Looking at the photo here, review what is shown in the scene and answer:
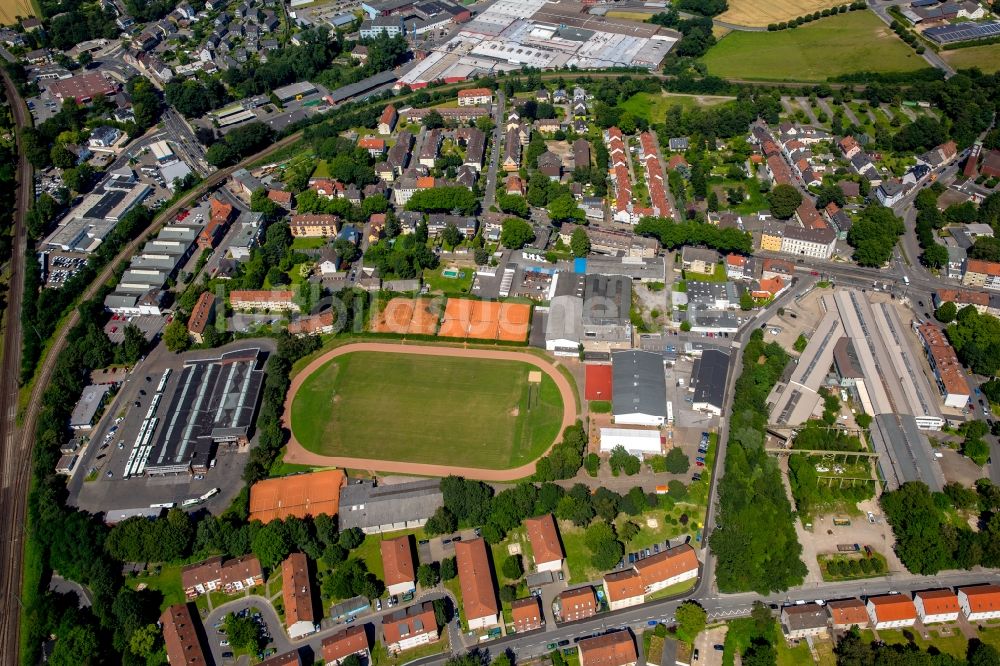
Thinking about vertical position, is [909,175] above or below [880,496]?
above

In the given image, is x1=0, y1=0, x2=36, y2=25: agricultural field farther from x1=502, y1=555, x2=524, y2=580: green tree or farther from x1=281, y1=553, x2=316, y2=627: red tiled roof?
x1=502, y1=555, x2=524, y2=580: green tree

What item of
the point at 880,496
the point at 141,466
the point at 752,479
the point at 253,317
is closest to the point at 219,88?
the point at 253,317

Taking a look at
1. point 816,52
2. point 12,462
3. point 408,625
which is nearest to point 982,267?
point 816,52

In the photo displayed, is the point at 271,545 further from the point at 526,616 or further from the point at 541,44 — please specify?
the point at 541,44

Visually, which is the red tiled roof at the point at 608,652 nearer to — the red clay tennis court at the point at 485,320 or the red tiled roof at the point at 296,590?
the red tiled roof at the point at 296,590

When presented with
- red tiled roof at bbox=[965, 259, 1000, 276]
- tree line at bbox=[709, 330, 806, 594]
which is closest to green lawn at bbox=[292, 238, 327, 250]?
tree line at bbox=[709, 330, 806, 594]

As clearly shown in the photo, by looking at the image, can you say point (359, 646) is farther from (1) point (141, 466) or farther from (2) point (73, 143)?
(2) point (73, 143)
